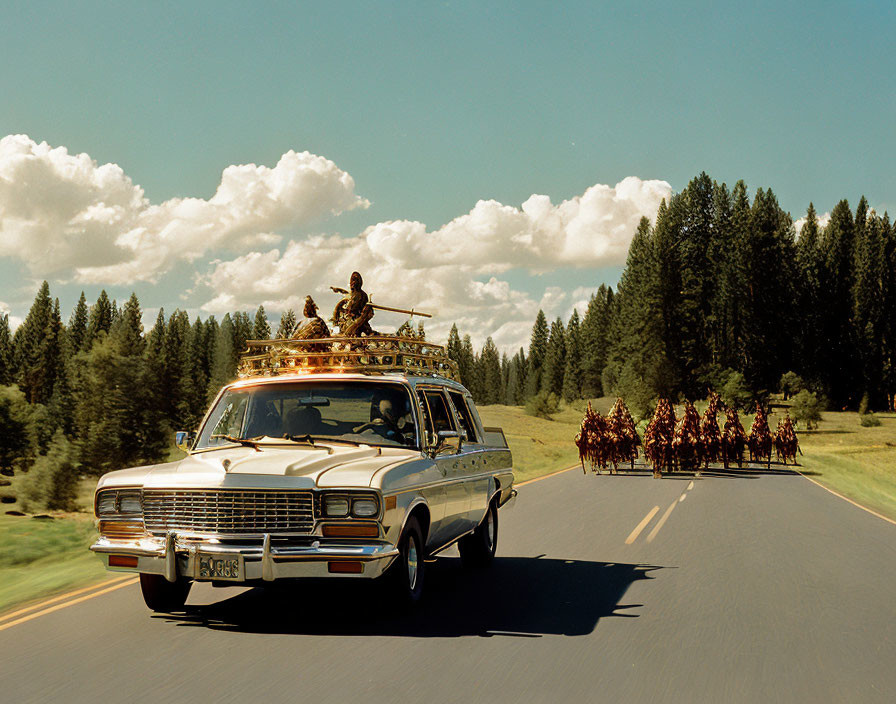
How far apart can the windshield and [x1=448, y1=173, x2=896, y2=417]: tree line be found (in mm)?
67259

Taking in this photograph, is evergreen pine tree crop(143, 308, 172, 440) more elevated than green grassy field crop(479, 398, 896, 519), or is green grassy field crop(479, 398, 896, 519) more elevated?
evergreen pine tree crop(143, 308, 172, 440)

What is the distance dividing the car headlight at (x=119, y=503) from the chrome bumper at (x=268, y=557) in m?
0.34

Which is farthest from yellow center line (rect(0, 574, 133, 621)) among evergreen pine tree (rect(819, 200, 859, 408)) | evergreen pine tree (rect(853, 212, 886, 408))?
evergreen pine tree (rect(853, 212, 886, 408))

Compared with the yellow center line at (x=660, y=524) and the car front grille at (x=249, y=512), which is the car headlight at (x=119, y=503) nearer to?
the car front grille at (x=249, y=512)

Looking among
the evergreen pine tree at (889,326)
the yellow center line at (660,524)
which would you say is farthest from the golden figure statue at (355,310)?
the evergreen pine tree at (889,326)

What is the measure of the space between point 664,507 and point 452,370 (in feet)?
27.2

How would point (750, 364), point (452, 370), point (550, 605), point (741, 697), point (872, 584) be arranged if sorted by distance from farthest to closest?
point (750, 364) < point (452, 370) < point (872, 584) < point (550, 605) < point (741, 697)

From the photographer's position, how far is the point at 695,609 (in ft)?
24.5

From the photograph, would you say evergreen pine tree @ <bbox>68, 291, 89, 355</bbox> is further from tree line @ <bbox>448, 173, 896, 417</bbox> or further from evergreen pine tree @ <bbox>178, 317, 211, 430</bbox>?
tree line @ <bbox>448, 173, 896, 417</bbox>

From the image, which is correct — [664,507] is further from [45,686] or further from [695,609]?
[45,686]

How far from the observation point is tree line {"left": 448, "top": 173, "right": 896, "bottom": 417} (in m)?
82.9

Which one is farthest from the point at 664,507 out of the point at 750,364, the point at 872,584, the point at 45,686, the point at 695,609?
the point at 750,364

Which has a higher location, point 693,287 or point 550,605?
point 693,287

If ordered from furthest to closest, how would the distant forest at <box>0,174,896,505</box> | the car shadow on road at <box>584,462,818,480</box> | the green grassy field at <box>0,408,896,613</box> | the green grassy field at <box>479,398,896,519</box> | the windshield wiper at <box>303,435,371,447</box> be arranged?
1. the distant forest at <box>0,174,896,505</box>
2. the car shadow on road at <box>584,462,818,480</box>
3. the green grassy field at <box>479,398,896,519</box>
4. the green grassy field at <box>0,408,896,613</box>
5. the windshield wiper at <box>303,435,371,447</box>
